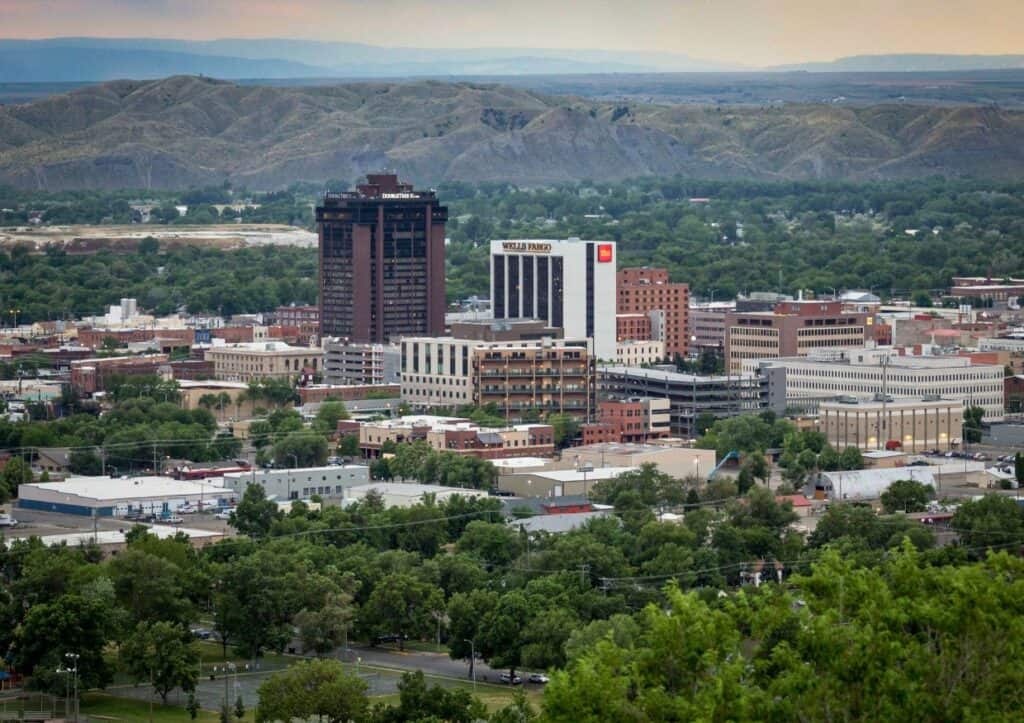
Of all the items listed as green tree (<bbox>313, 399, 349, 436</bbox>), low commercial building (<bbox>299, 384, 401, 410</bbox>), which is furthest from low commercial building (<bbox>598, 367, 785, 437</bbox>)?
green tree (<bbox>313, 399, 349, 436</bbox>)

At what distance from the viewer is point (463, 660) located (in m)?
51.4

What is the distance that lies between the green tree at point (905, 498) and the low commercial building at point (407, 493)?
352 inches

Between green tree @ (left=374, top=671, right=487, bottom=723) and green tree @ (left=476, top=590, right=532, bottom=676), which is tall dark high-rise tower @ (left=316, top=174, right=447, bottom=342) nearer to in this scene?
green tree @ (left=476, top=590, right=532, bottom=676)

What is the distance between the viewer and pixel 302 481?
7150 cm

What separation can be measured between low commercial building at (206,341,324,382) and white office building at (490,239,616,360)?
265 inches

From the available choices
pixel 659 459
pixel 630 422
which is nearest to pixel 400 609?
pixel 659 459

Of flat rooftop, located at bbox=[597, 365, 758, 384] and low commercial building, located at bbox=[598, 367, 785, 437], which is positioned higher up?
flat rooftop, located at bbox=[597, 365, 758, 384]

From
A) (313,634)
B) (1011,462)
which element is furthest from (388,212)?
(313,634)

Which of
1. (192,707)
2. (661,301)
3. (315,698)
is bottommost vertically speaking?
(192,707)

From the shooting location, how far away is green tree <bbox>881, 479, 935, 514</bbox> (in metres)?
65.9

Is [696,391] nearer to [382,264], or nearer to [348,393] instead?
[348,393]

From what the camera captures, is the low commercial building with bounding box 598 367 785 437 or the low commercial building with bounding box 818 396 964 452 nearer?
the low commercial building with bounding box 818 396 964 452

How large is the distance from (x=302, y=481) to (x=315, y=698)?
27.2 meters

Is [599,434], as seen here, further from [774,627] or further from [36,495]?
[774,627]
